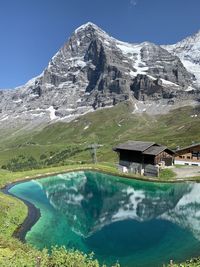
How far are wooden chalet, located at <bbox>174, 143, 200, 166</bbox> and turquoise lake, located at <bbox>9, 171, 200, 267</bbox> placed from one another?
27.3 m

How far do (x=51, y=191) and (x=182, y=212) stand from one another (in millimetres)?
32982

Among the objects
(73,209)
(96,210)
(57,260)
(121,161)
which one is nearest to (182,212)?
(96,210)

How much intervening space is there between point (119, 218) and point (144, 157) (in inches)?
1752

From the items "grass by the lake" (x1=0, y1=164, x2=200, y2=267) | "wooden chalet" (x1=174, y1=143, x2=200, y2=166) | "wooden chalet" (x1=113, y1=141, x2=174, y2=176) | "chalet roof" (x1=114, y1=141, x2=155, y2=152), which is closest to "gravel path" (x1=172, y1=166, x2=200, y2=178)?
"grass by the lake" (x1=0, y1=164, x2=200, y2=267)

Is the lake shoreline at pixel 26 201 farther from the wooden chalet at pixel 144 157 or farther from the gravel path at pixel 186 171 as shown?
the wooden chalet at pixel 144 157

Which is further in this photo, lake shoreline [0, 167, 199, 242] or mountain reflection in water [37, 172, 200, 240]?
mountain reflection in water [37, 172, 200, 240]

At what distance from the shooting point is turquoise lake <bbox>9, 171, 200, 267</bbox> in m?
42.8

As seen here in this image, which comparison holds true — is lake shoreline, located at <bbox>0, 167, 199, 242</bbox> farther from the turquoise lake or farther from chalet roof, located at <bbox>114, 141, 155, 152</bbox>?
chalet roof, located at <bbox>114, 141, 155, 152</bbox>

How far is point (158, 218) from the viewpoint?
5794 cm

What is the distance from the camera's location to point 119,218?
5850 centimetres

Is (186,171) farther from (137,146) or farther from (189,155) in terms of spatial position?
(189,155)

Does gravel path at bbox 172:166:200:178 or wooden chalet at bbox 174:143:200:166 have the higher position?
wooden chalet at bbox 174:143:200:166

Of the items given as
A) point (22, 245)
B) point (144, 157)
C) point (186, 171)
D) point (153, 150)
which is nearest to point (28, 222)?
point (22, 245)

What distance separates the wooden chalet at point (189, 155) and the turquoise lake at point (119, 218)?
89.5 feet
